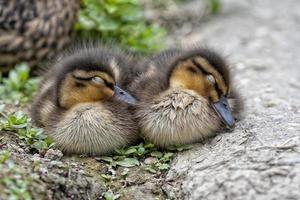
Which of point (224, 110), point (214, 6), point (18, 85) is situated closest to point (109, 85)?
point (224, 110)

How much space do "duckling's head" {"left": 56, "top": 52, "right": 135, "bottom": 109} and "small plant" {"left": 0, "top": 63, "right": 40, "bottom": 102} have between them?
0.85m

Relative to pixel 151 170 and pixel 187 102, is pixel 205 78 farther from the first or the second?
pixel 151 170

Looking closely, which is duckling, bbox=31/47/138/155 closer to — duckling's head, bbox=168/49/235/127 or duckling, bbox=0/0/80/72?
duckling's head, bbox=168/49/235/127

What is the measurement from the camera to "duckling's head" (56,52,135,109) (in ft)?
10.9

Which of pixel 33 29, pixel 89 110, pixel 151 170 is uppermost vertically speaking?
pixel 33 29

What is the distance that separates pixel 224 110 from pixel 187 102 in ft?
0.58

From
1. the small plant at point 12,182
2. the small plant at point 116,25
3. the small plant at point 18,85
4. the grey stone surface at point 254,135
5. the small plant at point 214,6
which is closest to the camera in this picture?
the small plant at point 12,182

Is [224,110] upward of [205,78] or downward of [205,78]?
downward

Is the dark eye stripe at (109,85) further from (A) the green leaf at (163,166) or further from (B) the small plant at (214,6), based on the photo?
(B) the small plant at (214,6)

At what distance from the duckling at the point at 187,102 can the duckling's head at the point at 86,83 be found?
122 millimetres

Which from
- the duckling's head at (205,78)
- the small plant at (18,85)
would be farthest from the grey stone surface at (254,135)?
the small plant at (18,85)

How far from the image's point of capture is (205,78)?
334cm

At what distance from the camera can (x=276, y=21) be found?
229 inches

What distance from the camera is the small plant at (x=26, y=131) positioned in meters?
3.32
